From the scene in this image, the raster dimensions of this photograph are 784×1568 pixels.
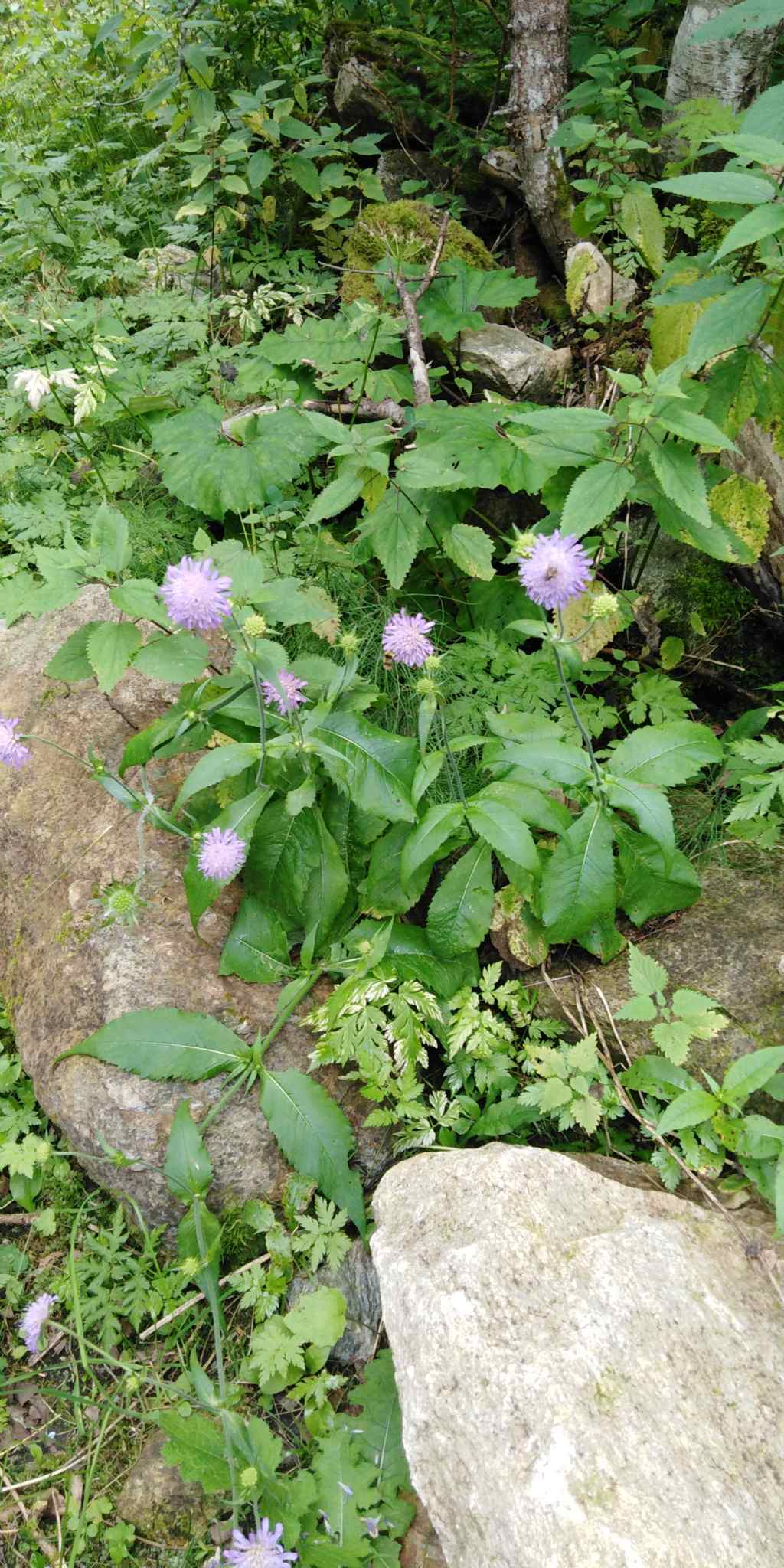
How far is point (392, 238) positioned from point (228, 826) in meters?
2.49

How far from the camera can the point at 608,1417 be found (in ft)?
5.18

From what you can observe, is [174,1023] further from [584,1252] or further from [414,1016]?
[584,1252]

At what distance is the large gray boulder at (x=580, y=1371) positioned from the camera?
149cm

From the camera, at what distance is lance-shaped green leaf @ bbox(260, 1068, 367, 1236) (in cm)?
223

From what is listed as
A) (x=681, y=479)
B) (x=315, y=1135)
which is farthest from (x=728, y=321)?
(x=315, y=1135)

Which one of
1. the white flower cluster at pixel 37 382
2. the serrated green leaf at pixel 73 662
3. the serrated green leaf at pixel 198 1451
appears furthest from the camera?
the white flower cluster at pixel 37 382

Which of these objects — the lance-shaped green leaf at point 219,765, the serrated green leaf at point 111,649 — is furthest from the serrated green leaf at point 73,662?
the lance-shaped green leaf at point 219,765

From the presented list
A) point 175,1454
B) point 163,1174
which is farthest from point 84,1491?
point 163,1174

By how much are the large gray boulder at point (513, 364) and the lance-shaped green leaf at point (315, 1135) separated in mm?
2442

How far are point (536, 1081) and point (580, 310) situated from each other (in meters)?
2.82

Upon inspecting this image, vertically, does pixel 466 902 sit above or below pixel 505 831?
below

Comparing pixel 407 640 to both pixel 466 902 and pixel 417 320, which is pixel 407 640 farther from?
pixel 417 320

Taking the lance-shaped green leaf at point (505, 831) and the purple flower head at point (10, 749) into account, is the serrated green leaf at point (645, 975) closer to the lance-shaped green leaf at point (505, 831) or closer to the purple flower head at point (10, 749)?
the lance-shaped green leaf at point (505, 831)

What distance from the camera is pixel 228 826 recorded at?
2334mm
